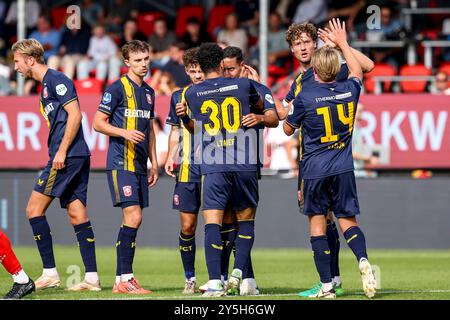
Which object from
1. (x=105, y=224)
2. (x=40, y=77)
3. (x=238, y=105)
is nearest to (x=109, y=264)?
(x=105, y=224)

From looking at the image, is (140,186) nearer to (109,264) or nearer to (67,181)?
(67,181)

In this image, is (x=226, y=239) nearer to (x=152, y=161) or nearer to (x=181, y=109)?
(x=152, y=161)

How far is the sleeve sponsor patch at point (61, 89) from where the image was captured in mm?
11359

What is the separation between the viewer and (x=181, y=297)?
34.4ft

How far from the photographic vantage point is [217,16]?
22.1 m

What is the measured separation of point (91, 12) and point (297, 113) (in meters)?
13.9

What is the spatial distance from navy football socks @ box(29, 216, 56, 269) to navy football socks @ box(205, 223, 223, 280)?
192cm

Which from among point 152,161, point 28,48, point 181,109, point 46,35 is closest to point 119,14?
point 46,35

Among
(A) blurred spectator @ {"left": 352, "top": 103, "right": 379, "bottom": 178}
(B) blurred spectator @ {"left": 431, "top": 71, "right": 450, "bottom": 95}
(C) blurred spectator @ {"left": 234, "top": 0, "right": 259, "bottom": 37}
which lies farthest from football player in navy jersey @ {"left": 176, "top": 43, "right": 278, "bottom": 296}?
(C) blurred spectator @ {"left": 234, "top": 0, "right": 259, "bottom": 37}

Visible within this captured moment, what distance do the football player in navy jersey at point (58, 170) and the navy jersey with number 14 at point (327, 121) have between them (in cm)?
233

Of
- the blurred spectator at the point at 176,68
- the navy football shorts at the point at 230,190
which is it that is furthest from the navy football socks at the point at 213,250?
the blurred spectator at the point at 176,68

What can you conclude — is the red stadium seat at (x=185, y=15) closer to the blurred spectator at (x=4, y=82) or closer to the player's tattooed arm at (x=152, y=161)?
the blurred spectator at (x=4, y=82)

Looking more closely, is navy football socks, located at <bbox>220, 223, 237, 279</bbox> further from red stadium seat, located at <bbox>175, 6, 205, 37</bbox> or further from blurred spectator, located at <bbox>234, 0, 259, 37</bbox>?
red stadium seat, located at <bbox>175, 6, 205, 37</bbox>

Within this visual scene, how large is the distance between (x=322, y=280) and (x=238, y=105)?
1.71 meters
